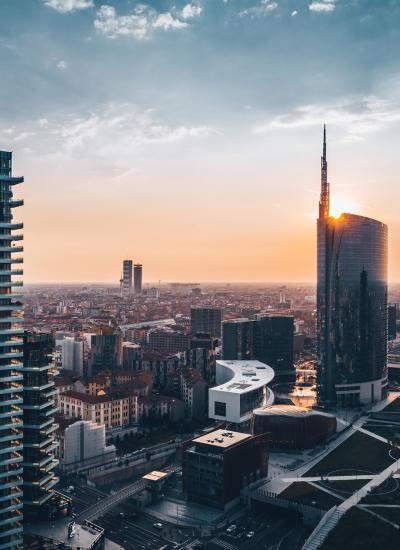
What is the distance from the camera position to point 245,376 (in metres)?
162

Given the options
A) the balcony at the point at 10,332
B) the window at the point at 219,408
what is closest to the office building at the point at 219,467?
the window at the point at 219,408

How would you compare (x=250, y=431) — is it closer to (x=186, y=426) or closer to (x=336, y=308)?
(x=186, y=426)

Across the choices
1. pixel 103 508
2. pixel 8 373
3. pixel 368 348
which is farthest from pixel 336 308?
pixel 8 373

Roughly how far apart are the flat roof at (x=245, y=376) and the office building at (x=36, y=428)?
62.2m

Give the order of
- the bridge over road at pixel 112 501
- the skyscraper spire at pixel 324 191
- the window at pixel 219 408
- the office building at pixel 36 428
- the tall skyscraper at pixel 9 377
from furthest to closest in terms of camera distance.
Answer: the skyscraper spire at pixel 324 191, the window at pixel 219 408, the bridge over road at pixel 112 501, the office building at pixel 36 428, the tall skyscraper at pixel 9 377

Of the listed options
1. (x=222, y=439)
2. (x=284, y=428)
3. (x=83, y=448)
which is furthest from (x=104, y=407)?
(x=284, y=428)

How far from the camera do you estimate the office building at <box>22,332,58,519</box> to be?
8856cm

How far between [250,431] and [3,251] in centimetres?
8421

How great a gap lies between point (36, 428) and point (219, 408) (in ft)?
213

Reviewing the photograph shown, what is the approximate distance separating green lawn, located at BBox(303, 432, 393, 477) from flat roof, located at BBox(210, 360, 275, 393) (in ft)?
88.7

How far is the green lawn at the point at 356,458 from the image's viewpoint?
118 metres

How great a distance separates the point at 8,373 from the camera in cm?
8000

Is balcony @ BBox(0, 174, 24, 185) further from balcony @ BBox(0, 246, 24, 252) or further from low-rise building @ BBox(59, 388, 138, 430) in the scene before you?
low-rise building @ BBox(59, 388, 138, 430)

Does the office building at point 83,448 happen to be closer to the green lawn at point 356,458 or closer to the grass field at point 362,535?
the green lawn at point 356,458
